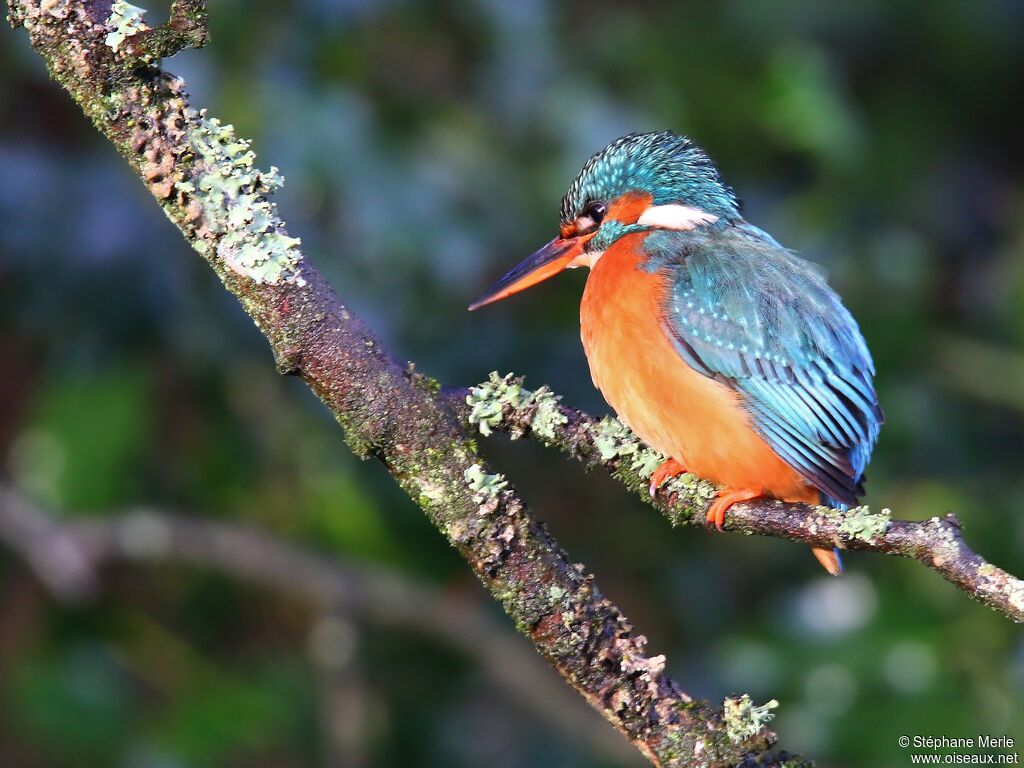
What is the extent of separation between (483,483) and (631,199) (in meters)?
1.23

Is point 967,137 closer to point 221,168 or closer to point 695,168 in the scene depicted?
point 695,168

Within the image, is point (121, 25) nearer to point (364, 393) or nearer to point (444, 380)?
point (364, 393)

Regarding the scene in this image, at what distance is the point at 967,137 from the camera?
16.5 ft

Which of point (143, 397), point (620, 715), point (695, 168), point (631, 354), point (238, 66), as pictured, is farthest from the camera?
point (143, 397)

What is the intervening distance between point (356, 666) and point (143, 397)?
1.00 meters

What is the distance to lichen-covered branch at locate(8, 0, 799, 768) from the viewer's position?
1.44m

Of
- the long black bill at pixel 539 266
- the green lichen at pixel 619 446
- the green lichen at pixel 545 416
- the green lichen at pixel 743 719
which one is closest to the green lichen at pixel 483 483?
the green lichen at pixel 545 416

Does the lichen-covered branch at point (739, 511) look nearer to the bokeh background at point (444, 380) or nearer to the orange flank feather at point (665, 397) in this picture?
the orange flank feather at point (665, 397)

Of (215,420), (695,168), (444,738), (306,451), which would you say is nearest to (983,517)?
(695,168)

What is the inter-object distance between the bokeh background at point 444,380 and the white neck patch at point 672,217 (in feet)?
1.97

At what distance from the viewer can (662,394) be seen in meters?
2.20

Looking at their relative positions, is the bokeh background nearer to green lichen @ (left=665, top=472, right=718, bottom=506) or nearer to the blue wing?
the blue wing

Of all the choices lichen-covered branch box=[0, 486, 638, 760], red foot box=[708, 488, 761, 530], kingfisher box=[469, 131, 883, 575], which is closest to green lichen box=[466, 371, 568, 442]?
red foot box=[708, 488, 761, 530]

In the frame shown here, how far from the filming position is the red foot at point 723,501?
1730 mm
